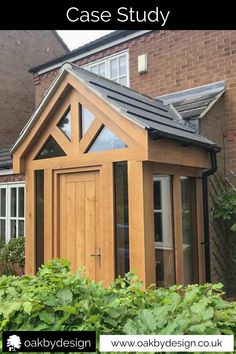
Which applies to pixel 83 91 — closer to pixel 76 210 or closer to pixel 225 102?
pixel 76 210

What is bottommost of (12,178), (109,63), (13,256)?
(13,256)

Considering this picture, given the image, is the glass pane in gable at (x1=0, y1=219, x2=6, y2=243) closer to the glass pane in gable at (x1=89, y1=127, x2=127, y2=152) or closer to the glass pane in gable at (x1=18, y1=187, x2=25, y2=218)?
the glass pane in gable at (x1=18, y1=187, x2=25, y2=218)

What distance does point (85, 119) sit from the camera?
5.21 meters

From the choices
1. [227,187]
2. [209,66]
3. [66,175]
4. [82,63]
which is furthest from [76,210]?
[82,63]

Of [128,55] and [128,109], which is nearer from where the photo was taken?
[128,109]

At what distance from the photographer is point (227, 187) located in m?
6.38

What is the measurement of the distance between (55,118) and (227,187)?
135 inches

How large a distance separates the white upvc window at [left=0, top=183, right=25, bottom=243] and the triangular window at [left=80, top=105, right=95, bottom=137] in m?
4.63

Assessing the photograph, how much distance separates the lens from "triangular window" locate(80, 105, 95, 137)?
5.14 m

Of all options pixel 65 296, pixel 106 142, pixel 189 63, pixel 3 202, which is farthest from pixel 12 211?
pixel 65 296

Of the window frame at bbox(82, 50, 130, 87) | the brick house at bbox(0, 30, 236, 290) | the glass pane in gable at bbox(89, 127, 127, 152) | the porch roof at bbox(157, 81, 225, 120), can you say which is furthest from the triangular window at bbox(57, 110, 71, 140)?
the window frame at bbox(82, 50, 130, 87)

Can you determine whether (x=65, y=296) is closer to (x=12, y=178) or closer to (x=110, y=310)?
(x=110, y=310)

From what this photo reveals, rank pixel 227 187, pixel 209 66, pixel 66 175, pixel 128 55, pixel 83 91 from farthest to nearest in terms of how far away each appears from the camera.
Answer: pixel 128 55 < pixel 209 66 < pixel 227 187 < pixel 66 175 < pixel 83 91

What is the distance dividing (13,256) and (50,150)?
4.11 meters
